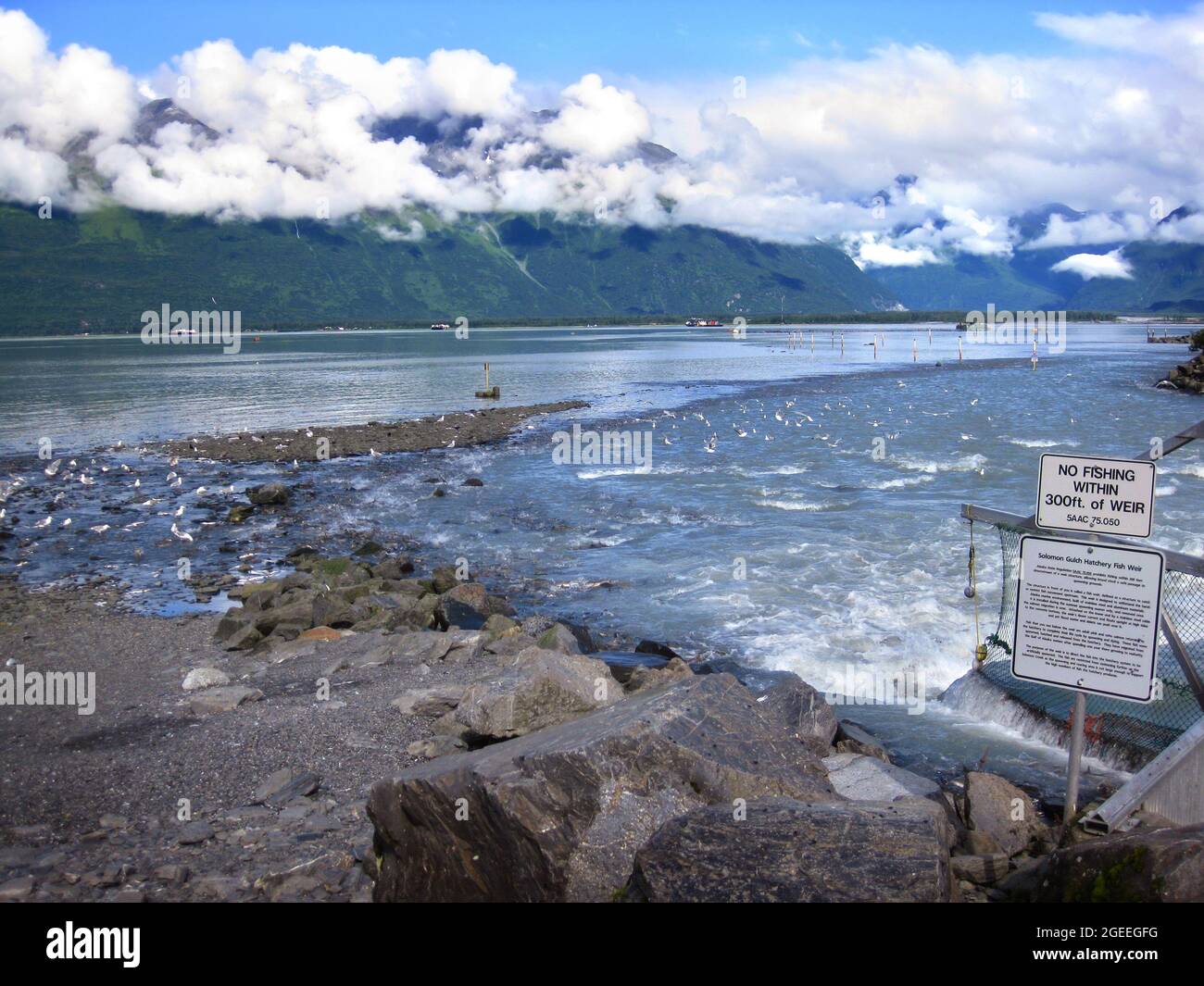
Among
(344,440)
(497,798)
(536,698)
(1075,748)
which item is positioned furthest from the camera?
(344,440)

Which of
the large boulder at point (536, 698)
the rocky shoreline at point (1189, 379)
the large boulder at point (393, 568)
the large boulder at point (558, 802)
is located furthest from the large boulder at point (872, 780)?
the rocky shoreline at point (1189, 379)

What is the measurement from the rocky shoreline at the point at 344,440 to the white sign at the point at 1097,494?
36.5 meters

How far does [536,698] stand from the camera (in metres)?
9.22

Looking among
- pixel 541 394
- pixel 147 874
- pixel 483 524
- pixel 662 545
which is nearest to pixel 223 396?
pixel 541 394

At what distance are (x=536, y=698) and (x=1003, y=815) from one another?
14.7 feet

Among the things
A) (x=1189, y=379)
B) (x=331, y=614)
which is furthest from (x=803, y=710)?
(x=1189, y=379)

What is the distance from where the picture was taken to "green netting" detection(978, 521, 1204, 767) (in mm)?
10062

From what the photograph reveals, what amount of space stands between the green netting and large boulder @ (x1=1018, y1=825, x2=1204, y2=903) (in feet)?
13.6

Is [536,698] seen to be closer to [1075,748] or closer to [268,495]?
[1075,748]

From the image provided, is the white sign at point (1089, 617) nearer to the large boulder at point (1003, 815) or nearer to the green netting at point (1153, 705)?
the large boulder at point (1003, 815)

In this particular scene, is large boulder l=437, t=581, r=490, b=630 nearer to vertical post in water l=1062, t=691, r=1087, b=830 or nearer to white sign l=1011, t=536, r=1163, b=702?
vertical post in water l=1062, t=691, r=1087, b=830

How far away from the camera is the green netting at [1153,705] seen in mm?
10062

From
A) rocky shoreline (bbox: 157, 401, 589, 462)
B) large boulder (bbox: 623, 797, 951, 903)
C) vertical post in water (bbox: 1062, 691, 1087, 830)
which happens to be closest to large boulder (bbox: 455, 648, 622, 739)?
large boulder (bbox: 623, 797, 951, 903)

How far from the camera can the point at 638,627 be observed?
677 inches
